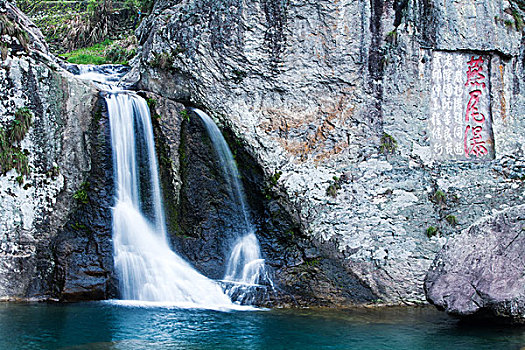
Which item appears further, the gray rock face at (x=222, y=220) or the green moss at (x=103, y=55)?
the green moss at (x=103, y=55)

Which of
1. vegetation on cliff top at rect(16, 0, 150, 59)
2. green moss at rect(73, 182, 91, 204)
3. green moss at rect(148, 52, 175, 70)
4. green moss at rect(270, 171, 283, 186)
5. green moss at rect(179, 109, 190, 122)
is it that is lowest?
green moss at rect(73, 182, 91, 204)

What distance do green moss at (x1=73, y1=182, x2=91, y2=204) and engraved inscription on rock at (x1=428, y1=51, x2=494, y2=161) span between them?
7.44m

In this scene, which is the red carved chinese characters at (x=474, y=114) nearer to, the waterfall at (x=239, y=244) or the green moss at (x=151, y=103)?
the waterfall at (x=239, y=244)

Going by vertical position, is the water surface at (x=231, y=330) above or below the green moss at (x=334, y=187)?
below

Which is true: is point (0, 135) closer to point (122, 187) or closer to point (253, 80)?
point (122, 187)

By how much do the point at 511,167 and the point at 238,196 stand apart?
594cm

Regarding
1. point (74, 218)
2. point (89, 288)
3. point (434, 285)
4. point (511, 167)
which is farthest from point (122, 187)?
point (511, 167)

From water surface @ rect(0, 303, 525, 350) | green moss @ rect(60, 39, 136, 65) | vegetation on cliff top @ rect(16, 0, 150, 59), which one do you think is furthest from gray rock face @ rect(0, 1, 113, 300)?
vegetation on cliff top @ rect(16, 0, 150, 59)

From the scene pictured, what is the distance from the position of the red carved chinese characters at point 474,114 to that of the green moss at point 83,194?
8.15 meters

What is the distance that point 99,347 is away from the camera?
20.3 ft

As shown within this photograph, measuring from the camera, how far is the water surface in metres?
6.50

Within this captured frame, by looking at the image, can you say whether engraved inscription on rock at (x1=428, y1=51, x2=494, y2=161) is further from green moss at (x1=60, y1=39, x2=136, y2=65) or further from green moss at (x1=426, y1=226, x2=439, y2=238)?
green moss at (x1=60, y1=39, x2=136, y2=65)

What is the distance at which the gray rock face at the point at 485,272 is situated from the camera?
7039 mm

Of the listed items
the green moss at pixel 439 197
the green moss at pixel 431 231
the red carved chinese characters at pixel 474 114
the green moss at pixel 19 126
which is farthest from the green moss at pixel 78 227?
the red carved chinese characters at pixel 474 114
